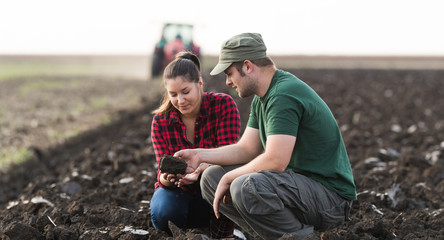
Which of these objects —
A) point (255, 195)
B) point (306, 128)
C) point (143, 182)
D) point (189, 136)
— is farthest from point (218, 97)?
point (143, 182)

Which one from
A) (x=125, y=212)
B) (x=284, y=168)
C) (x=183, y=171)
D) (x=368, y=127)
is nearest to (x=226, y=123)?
(x=183, y=171)

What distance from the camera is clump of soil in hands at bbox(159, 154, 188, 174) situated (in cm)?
291

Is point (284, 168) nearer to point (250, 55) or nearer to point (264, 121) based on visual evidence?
point (264, 121)

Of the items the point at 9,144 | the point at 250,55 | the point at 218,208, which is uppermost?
the point at 250,55

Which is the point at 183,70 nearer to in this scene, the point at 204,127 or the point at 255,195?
the point at 204,127

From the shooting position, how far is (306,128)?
9.02ft

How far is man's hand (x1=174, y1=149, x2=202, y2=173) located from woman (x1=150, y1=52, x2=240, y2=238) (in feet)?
0.57

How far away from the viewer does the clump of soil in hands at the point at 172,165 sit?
2912mm

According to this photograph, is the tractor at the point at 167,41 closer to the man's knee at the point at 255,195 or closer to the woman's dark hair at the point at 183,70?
the woman's dark hair at the point at 183,70

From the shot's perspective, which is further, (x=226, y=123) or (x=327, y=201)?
(x=226, y=123)

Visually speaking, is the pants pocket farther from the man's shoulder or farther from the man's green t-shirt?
the man's shoulder

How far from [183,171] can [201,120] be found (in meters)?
0.44

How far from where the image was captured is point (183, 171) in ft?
9.80

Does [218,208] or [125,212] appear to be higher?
[218,208]
